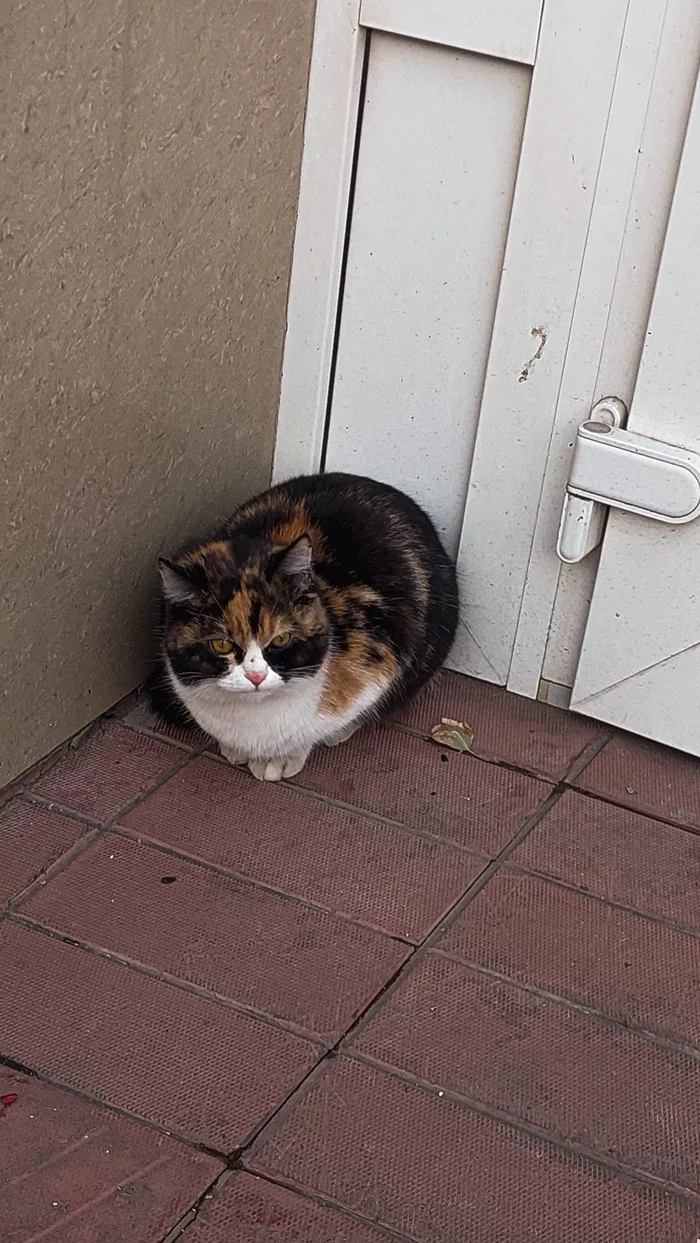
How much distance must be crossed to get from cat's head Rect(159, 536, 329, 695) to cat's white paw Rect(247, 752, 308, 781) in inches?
11.0

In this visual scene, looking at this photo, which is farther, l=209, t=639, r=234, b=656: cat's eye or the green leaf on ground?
the green leaf on ground

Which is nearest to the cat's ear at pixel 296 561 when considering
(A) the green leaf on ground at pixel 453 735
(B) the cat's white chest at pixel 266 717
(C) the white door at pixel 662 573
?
(B) the cat's white chest at pixel 266 717

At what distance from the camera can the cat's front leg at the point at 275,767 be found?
2963 millimetres

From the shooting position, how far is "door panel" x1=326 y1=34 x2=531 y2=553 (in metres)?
2.90

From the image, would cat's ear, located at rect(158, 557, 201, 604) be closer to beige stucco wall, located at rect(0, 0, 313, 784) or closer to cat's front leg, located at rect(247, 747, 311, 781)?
beige stucco wall, located at rect(0, 0, 313, 784)

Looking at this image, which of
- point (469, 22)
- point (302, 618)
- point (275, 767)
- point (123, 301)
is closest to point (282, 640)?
point (302, 618)

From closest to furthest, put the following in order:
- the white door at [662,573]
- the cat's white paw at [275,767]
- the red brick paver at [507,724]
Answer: the white door at [662,573] < the cat's white paw at [275,767] < the red brick paver at [507,724]

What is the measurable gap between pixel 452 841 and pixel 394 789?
20cm

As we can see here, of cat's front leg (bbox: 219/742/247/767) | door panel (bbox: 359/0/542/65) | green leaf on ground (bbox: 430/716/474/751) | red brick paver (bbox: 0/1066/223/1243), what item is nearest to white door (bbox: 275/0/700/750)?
door panel (bbox: 359/0/542/65)

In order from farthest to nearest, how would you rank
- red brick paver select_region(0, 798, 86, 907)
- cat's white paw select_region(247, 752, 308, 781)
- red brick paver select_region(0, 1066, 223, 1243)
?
1. cat's white paw select_region(247, 752, 308, 781)
2. red brick paver select_region(0, 798, 86, 907)
3. red brick paver select_region(0, 1066, 223, 1243)

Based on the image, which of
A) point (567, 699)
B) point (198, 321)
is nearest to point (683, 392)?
point (567, 699)

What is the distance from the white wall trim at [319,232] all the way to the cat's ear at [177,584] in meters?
0.76

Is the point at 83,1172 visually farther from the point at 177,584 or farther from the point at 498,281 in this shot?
the point at 498,281

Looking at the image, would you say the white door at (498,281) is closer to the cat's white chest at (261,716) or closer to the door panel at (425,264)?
the door panel at (425,264)
